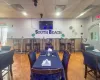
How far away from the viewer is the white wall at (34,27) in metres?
9.59

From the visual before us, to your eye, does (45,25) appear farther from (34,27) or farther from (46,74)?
(46,74)

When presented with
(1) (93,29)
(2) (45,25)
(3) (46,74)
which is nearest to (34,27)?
(2) (45,25)

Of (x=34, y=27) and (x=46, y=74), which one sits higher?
(x=34, y=27)

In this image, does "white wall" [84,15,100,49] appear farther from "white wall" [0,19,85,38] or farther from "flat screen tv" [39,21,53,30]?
"flat screen tv" [39,21,53,30]

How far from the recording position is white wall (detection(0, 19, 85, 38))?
9586 mm

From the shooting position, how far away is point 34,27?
31.7 feet

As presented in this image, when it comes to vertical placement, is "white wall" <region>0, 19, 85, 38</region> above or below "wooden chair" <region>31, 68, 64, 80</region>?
above

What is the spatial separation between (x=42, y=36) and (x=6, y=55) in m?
6.47

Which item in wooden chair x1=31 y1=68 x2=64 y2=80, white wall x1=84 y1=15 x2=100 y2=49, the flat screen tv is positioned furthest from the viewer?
the flat screen tv

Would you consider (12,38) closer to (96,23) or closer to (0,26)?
(0,26)

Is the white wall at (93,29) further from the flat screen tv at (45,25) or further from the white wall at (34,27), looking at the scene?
the flat screen tv at (45,25)

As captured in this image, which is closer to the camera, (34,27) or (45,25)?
(45,25)

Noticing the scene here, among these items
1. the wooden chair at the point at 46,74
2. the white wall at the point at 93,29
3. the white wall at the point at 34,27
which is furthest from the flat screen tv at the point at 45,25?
the wooden chair at the point at 46,74

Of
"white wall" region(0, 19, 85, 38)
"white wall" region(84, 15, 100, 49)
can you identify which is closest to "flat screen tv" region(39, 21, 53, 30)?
"white wall" region(0, 19, 85, 38)
